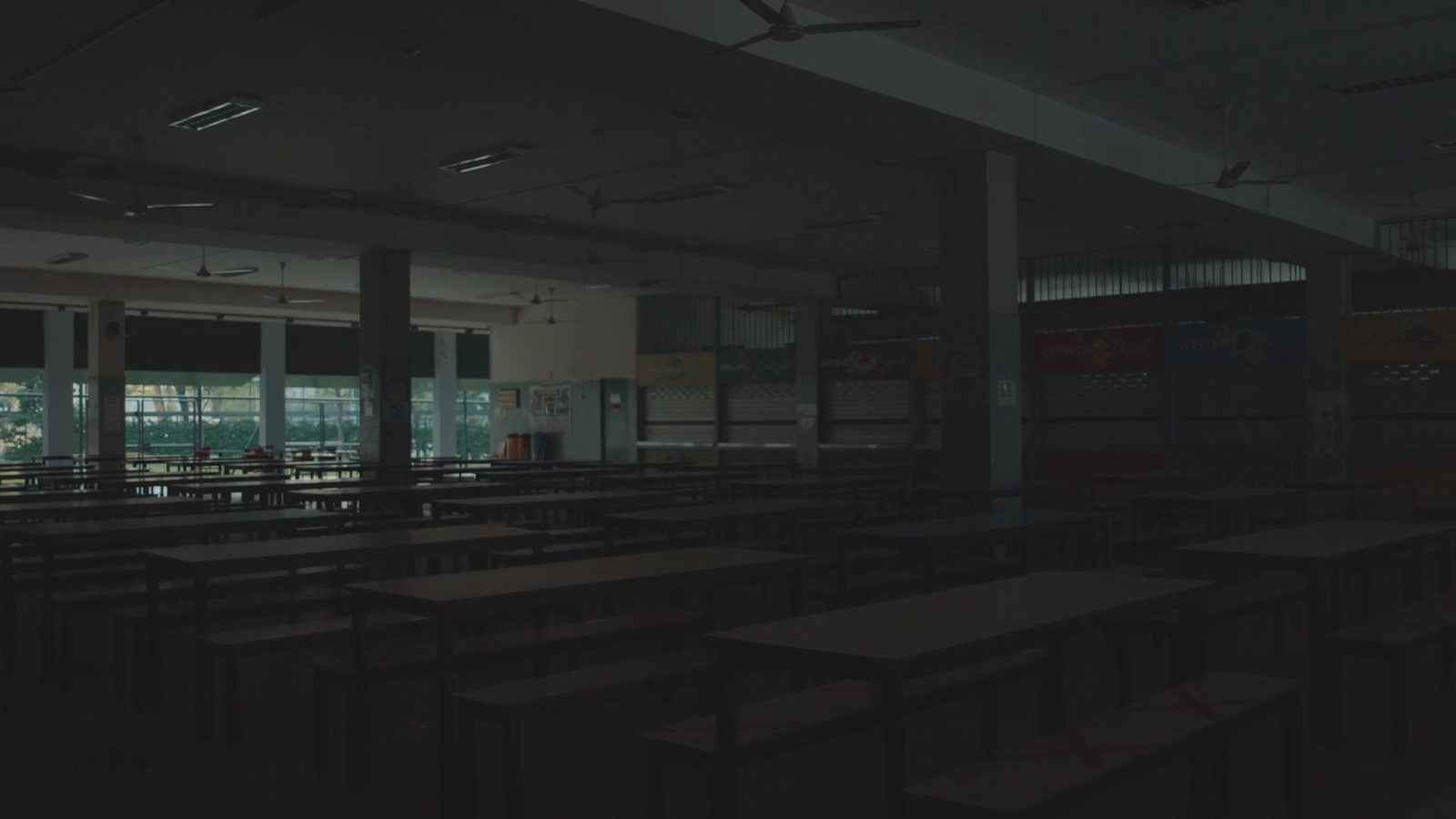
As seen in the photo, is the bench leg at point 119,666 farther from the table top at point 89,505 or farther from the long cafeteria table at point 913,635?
the long cafeteria table at point 913,635

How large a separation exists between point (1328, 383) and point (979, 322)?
605 cm

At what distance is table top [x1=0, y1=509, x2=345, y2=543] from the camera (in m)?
5.49

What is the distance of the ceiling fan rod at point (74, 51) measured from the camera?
5.64 meters

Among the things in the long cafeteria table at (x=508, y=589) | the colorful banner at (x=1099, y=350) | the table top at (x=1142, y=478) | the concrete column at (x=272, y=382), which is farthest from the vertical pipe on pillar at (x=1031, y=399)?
the concrete column at (x=272, y=382)

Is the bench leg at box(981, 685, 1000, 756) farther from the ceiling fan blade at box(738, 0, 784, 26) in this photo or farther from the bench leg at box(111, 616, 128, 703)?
the bench leg at box(111, 616, 128, 703)

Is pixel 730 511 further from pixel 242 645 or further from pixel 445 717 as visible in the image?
pixel 445 717

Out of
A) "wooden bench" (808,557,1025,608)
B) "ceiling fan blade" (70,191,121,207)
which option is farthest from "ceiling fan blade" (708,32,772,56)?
"ceiling fan blade" (70,191,121,207)

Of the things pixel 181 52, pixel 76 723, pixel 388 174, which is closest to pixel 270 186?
pixel 388 174

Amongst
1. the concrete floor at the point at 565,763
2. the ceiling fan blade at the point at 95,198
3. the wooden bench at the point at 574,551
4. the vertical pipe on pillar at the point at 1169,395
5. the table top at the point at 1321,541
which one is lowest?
the concrete floor at the point at 565,763

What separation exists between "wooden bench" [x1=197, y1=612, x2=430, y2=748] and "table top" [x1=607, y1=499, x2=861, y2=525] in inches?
65.4

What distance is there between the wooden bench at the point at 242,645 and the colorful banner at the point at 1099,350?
35.1ft

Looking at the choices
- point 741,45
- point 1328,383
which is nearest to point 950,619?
point 741,45

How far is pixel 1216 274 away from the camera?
13805 millimetres

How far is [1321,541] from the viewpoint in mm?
5223
